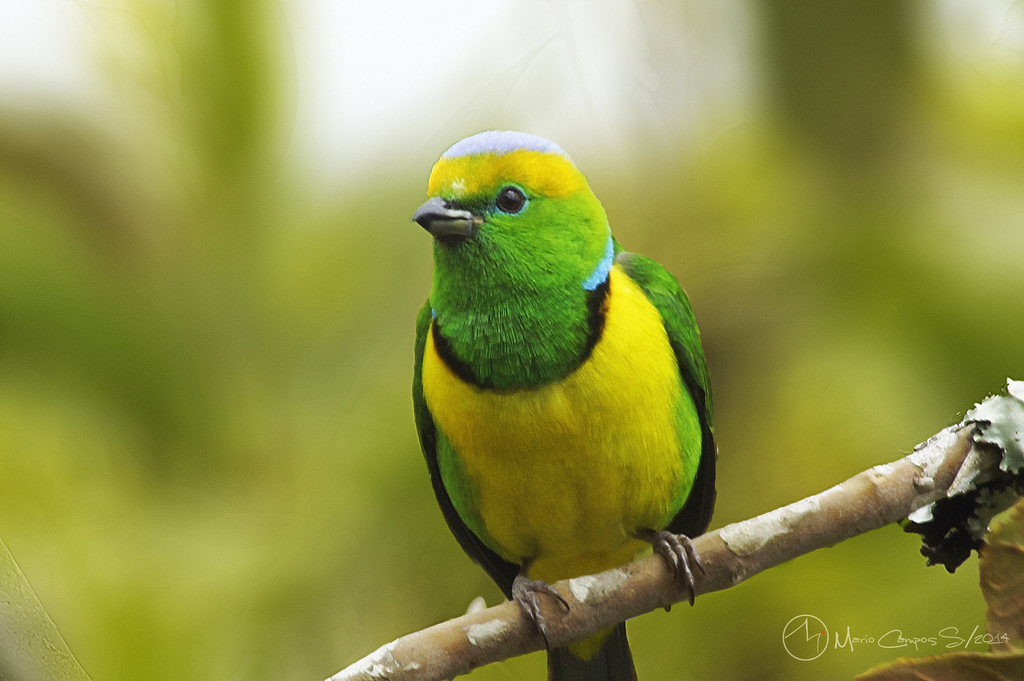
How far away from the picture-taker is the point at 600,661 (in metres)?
0.97

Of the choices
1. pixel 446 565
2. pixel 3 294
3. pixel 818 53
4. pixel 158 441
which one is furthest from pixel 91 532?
pixel 818 53

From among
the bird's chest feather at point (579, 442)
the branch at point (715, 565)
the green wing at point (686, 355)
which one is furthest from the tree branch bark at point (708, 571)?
the green wing at point (686, 355)

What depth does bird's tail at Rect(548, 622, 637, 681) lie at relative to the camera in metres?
0.97

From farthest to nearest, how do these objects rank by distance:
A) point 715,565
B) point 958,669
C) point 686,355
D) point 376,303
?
point 376,303 < point 686,355 < point 715,565 < point 958,669

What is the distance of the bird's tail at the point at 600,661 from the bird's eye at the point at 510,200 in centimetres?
47

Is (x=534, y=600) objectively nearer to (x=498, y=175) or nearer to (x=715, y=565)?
(x=715, y=565)

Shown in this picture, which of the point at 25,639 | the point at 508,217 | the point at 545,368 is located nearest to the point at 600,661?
the point at 545,368

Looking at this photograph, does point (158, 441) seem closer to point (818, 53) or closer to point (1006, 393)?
point (1006, 393)

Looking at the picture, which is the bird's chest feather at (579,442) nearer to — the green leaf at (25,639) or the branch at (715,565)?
the branch at (715,565)

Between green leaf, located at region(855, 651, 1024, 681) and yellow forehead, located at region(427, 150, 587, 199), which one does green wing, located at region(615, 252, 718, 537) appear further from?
green leaf, located at region(855, 651, 1024, 681)

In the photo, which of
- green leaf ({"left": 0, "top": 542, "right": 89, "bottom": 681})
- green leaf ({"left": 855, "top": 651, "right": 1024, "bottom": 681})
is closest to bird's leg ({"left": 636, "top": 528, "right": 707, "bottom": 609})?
green leaf ({"left": 855, "top": 651, "right": 1024, "bottom": 681})

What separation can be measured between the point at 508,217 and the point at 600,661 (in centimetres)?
50

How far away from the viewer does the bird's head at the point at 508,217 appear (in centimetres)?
75

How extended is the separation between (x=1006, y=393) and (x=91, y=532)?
1.47 m
